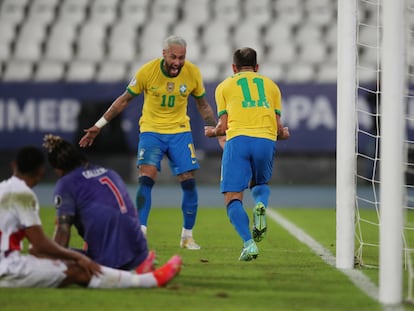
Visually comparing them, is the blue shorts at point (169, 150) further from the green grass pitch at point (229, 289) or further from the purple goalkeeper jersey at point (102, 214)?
the purple goalkeeper jersey at point (102, 214)

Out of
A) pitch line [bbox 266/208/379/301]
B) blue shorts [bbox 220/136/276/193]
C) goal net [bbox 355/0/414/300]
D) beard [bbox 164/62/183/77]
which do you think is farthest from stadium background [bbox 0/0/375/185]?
blue shorts [bbox 220/136/276/193]

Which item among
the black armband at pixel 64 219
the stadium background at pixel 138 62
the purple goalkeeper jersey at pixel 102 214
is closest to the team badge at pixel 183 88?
the purple goalkeeper jersey at pixel 102 214

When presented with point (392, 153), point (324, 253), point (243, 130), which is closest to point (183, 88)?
point (243, 130)

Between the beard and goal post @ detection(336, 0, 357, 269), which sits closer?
goal post @ detection(336, 0, 357, 269)

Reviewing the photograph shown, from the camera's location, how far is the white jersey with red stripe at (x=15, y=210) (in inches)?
244

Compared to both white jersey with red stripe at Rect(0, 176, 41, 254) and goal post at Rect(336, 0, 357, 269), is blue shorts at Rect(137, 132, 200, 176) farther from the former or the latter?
white jersey with red stripe at Rect(0, 176, 41, 254)

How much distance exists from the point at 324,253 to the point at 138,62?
38.6ft

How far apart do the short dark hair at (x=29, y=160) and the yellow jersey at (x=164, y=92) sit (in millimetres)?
3031

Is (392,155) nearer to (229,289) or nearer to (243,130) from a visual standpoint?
(229,289)

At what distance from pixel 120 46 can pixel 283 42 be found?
3478 millimetres

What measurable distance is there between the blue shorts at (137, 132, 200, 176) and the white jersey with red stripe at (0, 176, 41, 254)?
3171 millimetres

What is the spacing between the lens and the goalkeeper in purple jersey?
6.54 metres

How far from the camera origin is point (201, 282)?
6926 millimetres

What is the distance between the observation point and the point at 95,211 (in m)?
6.55
